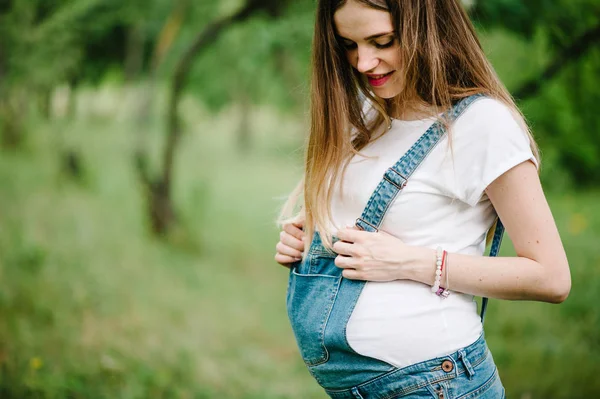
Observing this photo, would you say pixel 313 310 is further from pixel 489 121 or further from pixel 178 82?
pixel 178 82

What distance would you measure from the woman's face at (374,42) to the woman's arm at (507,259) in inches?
16.3

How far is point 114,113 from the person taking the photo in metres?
11.6

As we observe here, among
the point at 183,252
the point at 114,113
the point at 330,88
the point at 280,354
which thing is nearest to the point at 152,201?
the point at 183,252

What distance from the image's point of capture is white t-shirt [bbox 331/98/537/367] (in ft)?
4.78

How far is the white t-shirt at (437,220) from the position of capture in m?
1.46

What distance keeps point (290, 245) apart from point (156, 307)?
415 cm

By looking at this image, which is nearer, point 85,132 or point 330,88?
point 330,88

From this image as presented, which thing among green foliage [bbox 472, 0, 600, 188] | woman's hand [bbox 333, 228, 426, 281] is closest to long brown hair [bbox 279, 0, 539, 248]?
woman's hand [bbox 333, 228, 426, 281]

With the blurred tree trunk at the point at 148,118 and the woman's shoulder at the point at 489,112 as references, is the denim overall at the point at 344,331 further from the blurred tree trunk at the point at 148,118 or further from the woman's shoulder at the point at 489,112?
the blurred tree trunk at the point at 148,118

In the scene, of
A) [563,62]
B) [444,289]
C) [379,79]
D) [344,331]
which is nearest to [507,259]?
[444,289]

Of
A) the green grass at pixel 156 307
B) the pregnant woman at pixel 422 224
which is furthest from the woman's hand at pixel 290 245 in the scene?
the green grass at pixel 156 307

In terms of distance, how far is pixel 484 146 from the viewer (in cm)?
145

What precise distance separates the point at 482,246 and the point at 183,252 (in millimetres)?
6280

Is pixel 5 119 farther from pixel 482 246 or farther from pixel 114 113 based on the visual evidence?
pixel 482 246
